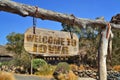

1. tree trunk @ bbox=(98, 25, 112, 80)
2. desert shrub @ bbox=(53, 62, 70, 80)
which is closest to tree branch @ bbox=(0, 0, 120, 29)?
tree trunk @ bbox=(98, 25, 112, 80)

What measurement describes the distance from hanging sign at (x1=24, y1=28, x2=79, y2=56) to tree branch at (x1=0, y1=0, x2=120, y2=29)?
281mm

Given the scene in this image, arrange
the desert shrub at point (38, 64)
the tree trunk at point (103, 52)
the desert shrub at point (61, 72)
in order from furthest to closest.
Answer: the desert shrub at point (38, 64) → the desert shrub at point (61, 72) → the tree trunk at point (103, 52)

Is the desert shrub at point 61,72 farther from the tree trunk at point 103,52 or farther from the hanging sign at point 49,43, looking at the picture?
the hanging sign at point 49,43

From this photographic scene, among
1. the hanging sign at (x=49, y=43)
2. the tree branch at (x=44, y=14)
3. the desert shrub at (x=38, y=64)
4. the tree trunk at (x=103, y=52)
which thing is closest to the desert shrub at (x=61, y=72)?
the desert shrub at (x=38, y=64)

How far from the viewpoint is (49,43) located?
634 cm

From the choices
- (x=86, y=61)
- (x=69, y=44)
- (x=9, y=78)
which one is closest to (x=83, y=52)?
(x=86, y=61)

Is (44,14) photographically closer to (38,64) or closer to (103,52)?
(103,52)

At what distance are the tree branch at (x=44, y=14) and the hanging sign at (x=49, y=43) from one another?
0.28m

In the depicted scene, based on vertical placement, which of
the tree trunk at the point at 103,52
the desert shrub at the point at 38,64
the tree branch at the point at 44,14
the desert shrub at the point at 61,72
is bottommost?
the desert shrub at the point at 61,72

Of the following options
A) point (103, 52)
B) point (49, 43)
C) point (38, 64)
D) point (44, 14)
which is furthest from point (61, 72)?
point (44, 14)

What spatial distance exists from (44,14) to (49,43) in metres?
0.58

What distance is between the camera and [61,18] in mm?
6602

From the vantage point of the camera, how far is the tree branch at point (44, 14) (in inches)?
223

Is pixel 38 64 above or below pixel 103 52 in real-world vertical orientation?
below
